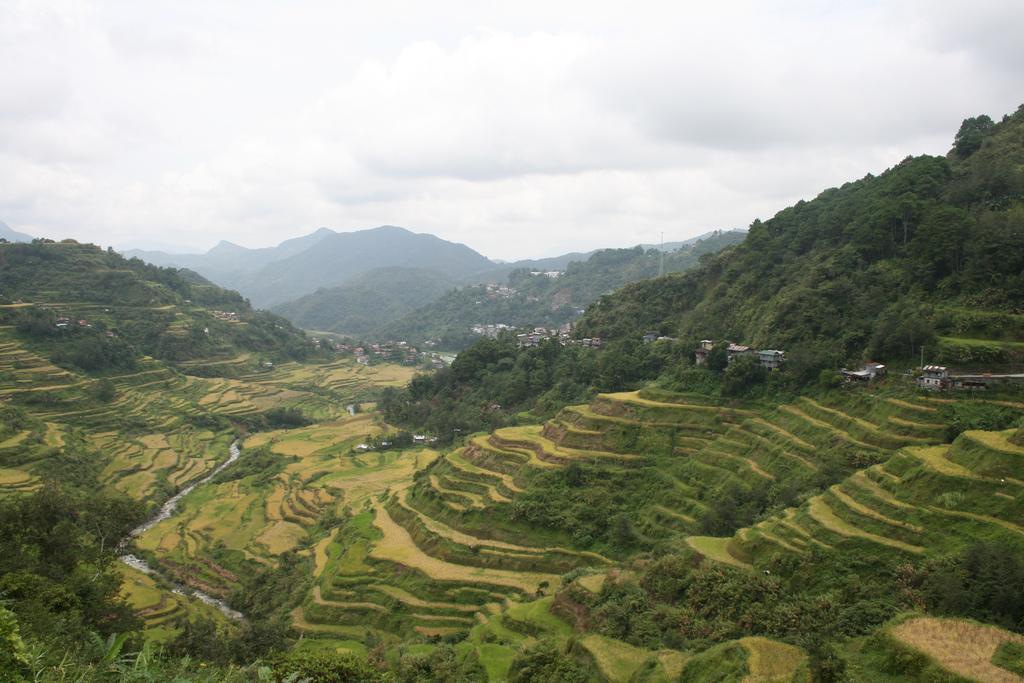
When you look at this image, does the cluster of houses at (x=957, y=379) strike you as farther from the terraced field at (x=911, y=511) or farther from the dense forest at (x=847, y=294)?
the terraced field at (x=911, y=511)

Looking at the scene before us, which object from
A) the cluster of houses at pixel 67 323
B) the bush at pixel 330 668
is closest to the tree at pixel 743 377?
the bush at pixel 330 668

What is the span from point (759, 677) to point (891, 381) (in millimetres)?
14250

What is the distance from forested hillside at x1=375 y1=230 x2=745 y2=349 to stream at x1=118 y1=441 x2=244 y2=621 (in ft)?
182

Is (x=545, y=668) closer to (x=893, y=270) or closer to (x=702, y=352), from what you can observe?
(x=702, y=352)

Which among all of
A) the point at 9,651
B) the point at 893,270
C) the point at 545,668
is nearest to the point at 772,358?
the point at 893,270

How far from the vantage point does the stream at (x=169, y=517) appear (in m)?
24.1

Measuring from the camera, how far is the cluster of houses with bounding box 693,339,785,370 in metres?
26.2

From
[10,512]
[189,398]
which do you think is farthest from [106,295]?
[10,512]

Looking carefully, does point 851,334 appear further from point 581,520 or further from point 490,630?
point 490,630

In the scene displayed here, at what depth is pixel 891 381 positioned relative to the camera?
21.7m

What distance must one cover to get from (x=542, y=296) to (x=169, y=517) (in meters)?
80.7

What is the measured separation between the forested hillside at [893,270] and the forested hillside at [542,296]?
158ft

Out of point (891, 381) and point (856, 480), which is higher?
point (891, 381)

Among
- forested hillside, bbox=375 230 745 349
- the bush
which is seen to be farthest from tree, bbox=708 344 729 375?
forested hillside, bbox=375 230 745 349
